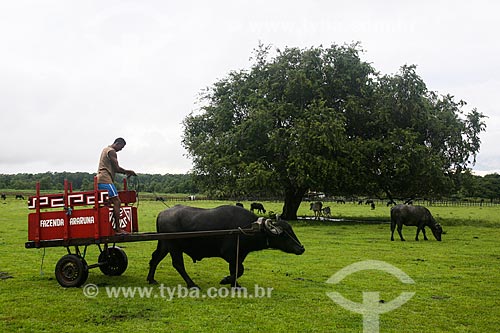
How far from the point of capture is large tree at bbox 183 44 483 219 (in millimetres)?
29016

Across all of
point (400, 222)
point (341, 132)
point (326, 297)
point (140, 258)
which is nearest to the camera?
point (326, 297)

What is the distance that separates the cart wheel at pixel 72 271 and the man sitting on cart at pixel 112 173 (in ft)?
3.32

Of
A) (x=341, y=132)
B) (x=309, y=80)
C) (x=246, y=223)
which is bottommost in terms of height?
(x=246, y=223)

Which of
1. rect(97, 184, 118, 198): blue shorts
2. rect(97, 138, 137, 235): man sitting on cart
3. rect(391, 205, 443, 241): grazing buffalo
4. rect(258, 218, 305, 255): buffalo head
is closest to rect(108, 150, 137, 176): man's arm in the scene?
rect(97, 138, 137, 235): man sitting on cart

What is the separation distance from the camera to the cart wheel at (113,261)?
39.1ft

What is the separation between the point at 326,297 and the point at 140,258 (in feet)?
24.6

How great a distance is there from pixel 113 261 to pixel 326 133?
18.5 meters

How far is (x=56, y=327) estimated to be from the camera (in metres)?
7.75

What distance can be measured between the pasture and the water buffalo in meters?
0.69

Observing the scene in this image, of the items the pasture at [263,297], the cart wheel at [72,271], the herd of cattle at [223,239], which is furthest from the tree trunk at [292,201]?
the cart wheel at [72,271]

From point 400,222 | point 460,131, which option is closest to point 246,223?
point 400,222

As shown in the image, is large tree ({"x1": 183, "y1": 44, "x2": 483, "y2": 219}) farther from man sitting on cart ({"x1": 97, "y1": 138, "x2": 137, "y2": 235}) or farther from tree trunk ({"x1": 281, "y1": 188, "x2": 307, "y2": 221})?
man sitting on cart ({"x1": 97, "y1": 138, "x2": 137, "y2": 235})

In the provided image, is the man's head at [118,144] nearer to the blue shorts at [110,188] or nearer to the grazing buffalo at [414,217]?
the blue shorts at [110,188]

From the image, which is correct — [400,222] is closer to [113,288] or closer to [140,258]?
[140,258]
